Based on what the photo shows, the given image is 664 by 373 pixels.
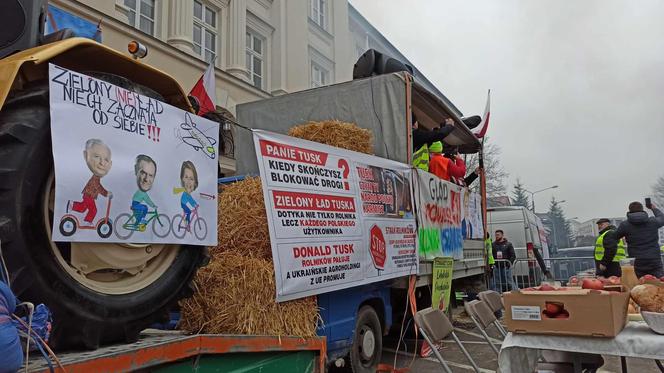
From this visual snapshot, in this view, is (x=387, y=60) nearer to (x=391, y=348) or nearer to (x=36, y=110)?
(x=391, y=348)

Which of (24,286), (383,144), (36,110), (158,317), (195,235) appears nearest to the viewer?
(24,286)

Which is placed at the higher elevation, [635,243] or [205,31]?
[205,31]

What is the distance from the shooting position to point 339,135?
185 inches

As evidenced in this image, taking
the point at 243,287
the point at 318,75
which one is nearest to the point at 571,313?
the point at 243,287

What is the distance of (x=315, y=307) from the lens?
11.8 feet

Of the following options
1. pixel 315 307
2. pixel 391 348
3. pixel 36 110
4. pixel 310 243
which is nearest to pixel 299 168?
pixel 310 243

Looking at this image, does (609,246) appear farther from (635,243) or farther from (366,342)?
(366,342)

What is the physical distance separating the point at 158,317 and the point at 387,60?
16.2ft

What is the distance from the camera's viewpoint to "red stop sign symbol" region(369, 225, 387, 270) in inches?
171

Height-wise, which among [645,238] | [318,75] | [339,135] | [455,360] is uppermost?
[318,75]

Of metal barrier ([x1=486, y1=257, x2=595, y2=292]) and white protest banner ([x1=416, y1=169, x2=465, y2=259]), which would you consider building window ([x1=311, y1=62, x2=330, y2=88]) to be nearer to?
metal barrier ([x1=486, y1=257, x2=595, y2=292])

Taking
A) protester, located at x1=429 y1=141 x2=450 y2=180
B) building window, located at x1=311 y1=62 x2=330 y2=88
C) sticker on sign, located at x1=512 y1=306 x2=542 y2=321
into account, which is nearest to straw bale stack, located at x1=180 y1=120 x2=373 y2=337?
sticker on sign, located at x1=512 y1=306 x2=542 y2=321

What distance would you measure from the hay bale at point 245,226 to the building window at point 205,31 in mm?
10015

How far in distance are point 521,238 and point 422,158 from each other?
7.93 meters
